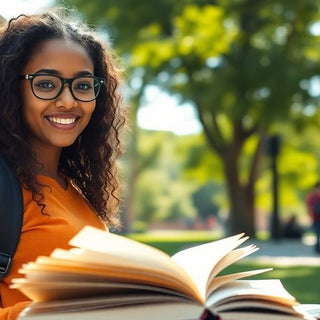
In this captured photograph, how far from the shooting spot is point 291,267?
13453mm

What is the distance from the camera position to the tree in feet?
66.6

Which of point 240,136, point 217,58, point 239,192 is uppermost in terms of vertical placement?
point 217,58

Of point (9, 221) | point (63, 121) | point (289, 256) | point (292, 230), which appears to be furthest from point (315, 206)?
point (9, 221)

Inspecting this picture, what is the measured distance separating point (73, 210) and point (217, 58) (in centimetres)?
2030

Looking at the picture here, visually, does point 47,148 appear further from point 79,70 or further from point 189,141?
point 189,141

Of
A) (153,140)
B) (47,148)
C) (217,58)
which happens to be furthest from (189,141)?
(47,148)

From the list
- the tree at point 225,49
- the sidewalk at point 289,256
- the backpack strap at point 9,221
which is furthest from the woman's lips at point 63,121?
the tree at point 225,49

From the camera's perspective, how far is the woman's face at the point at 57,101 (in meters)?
1.95

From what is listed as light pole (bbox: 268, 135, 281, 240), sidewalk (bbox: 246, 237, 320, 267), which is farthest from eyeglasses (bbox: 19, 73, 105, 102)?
light pole (bbox: 268, 135, 281, 240)

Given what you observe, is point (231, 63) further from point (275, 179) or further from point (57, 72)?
point (57, 72)

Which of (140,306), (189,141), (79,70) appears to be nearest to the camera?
(140,306)

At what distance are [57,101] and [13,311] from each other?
0.51 meters

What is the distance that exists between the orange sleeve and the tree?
1854 cm

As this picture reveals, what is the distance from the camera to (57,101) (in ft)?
6.41
